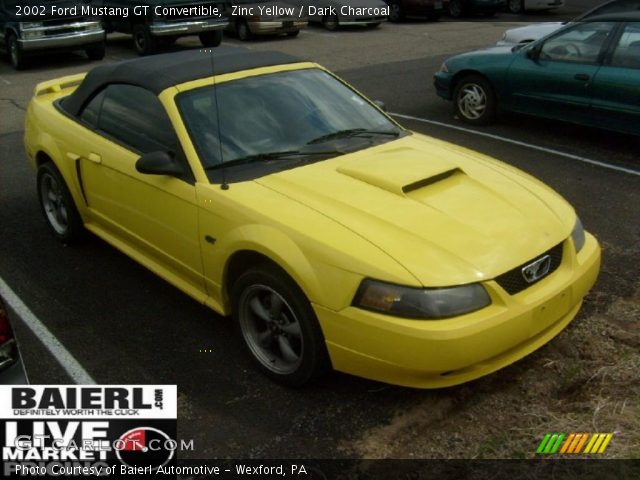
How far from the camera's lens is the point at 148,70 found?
15.6 ft

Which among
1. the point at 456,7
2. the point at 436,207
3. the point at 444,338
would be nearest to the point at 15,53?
the point at 456,7

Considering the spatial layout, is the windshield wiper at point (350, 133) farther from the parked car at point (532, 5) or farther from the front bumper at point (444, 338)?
the parked car at point (532, 5)

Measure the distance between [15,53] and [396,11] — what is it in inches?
407

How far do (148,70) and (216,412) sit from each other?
7.79 ft

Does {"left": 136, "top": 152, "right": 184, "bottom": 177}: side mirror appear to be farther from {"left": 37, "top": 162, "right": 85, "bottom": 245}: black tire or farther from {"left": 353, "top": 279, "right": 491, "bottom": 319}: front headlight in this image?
{"left": 37, "top": 162, "right": 85, "bottom": 245}: black tire

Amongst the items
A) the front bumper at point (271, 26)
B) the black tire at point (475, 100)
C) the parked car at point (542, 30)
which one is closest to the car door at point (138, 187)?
the black tire at point (475, 100)

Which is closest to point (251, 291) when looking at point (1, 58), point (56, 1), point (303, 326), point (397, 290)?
point (303, 326)

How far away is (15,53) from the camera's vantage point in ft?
46.6

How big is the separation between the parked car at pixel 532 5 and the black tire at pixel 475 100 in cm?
1288

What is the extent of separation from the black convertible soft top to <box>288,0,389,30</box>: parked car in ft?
44.7

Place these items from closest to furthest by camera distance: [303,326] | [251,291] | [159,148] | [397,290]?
[397,290] < [303,326] < [251,291] < [159,148]

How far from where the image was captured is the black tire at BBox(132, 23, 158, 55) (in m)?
15.5

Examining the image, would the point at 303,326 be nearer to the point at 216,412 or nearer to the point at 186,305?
the point at 216,412

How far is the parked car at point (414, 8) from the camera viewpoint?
19.4 m
